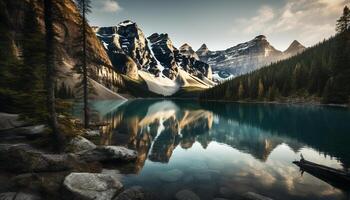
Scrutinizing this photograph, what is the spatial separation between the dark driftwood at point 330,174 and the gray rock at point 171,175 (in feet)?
34.9

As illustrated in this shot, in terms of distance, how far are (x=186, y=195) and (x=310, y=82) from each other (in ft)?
387

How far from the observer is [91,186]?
11781mm

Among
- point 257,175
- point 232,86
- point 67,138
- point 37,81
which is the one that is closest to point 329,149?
point 257,175

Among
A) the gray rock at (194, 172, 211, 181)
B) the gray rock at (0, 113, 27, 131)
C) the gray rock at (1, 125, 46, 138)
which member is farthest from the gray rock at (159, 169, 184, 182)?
the gray rock at (0, 113, 27, 131)

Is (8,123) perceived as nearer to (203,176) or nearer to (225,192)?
(203,176)

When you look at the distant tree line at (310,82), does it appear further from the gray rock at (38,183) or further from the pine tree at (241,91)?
the gray rock at (38,183)

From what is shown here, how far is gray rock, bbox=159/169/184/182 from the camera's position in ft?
54.1

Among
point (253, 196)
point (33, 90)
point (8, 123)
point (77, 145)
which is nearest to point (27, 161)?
point (77, 145)

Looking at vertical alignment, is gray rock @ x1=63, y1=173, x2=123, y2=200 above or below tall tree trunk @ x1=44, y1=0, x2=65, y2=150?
below

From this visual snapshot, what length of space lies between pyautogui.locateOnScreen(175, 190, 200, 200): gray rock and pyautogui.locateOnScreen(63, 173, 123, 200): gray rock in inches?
141

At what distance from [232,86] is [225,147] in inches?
5395

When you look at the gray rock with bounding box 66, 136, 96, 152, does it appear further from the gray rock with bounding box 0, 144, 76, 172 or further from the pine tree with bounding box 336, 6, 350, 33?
the pine tree with bounding box 336, 6, 350, 33

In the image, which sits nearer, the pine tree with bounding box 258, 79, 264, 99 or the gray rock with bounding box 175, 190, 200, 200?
the gray rock with bounding box 175, 190, 200, 200

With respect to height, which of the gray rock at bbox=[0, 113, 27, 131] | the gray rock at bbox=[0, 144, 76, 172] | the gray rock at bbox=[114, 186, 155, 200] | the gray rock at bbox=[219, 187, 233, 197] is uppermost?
the gray rock at bbox=[0, 113, 27, 131]
